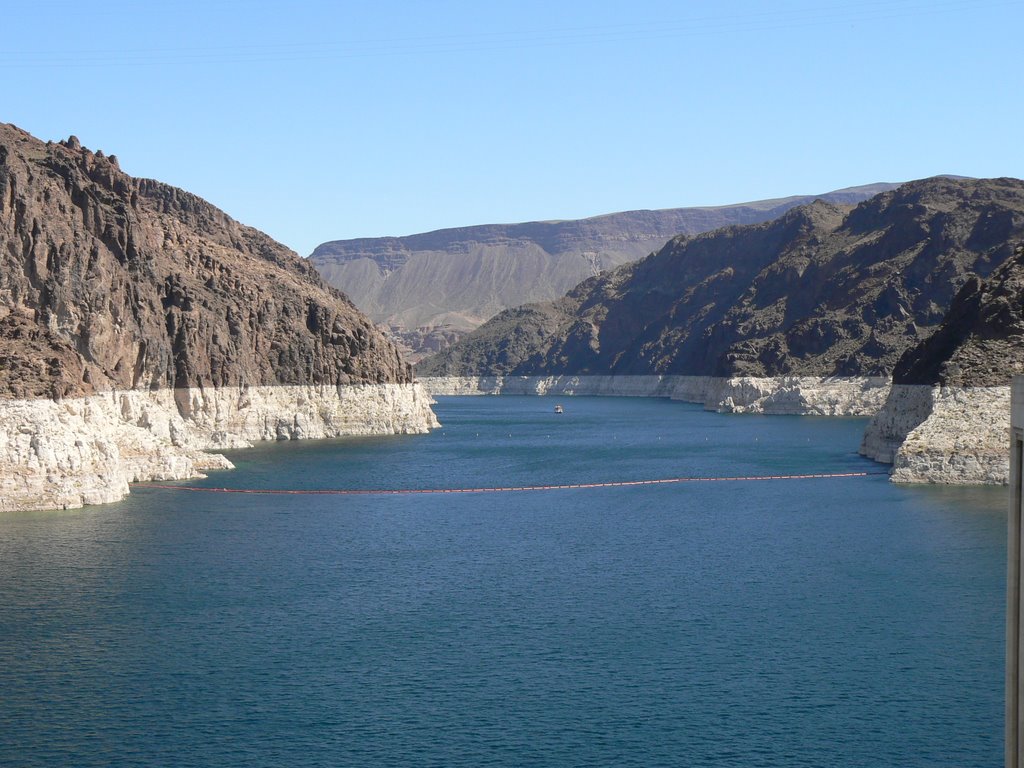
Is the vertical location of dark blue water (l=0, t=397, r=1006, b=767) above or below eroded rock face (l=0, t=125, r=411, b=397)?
below

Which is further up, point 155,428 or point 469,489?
point 155,428

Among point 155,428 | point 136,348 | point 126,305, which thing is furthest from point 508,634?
point 126,305

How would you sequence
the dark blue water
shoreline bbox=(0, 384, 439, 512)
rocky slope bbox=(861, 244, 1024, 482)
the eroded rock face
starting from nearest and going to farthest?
the dark blue water, shoreline bbox=(0, 384, 439, 512), rocky slope bbox=(861, 244, 1024, 482), the eroded rock face

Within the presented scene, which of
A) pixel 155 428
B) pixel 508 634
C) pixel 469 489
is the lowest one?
pixel 469 489

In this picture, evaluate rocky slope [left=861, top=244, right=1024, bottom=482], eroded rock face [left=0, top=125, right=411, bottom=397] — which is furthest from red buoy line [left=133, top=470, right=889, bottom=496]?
eroded rock face [left=0, top=125, right=411, bottom=397]

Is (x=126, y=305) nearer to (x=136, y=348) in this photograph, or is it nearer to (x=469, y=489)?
(x=136, y=348)

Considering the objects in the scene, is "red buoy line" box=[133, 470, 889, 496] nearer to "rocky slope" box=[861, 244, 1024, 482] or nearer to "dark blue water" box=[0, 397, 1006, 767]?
"dark blue water" box=[0, 397, 1006, 767]

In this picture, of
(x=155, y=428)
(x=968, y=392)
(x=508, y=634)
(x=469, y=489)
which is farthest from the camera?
(x=155, y=428)
